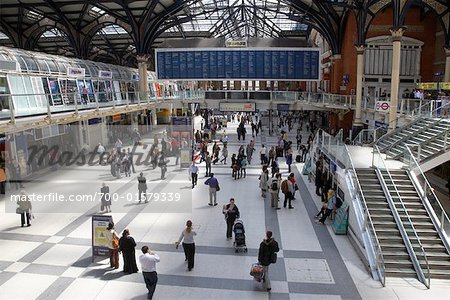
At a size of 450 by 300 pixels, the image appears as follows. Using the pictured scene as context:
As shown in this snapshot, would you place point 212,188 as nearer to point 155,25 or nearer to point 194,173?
point 194,173

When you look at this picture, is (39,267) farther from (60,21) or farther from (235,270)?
(60,21)

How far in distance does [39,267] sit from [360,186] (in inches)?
376

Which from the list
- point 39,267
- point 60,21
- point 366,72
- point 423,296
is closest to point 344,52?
point 366,72

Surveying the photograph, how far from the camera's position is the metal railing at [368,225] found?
9.49m

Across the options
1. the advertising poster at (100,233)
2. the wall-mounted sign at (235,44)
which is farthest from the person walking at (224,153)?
the wall-mounted sign at (235,44)

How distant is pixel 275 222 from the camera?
43.0ft

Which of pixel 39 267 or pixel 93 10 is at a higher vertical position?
pixel 93 10

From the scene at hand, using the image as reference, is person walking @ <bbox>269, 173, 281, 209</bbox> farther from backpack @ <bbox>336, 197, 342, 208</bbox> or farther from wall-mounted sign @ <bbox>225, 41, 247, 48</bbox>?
wall-mounted sign @ <bbox>225, 41, 247, 48</bbox>

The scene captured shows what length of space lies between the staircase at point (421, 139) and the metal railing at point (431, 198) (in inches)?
26.5

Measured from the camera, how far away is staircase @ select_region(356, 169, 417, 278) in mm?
9789

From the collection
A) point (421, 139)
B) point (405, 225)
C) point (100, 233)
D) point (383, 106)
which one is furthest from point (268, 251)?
point (383, 106)

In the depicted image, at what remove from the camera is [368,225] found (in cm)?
1062

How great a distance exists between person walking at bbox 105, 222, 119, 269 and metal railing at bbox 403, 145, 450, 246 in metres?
8.65

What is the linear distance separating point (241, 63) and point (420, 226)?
2737 cm
